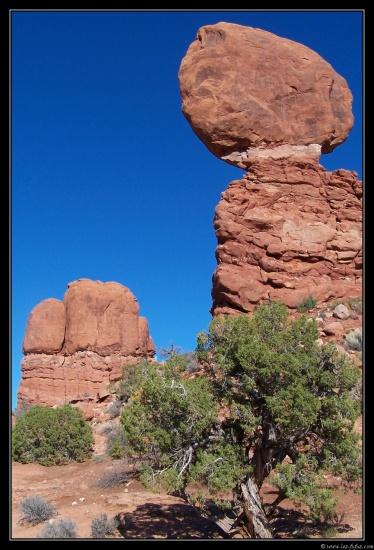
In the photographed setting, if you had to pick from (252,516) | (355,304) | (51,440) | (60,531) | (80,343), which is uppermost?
(355,304)

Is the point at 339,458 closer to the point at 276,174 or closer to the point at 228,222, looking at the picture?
the point at 228,222

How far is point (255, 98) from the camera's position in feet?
70.6

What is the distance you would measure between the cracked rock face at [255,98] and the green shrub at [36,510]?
49.4ft

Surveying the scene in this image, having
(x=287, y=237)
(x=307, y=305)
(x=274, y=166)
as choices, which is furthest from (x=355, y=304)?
(x=274, y=166)

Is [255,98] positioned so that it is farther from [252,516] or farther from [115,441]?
[252,516]

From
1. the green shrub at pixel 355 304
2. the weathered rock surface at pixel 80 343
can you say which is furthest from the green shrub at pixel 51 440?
the green shrub at pixel 355 304

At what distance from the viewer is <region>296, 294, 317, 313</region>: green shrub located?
18812 mm

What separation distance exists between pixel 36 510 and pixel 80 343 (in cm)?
1984

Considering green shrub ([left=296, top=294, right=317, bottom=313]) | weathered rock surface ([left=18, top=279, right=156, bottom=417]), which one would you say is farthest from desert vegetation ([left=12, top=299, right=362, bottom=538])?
weathered rock surface ([left=18, top=279, right=156, bottom=417])

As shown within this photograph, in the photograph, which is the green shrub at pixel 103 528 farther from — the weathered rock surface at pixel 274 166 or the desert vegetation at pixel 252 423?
the weathered rock surface at pixel 274 166

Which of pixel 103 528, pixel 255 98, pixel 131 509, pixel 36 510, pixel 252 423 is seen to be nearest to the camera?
pixel 252 423

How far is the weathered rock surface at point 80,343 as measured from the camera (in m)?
30.2

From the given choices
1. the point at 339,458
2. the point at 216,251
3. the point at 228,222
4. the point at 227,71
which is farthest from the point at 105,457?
the point at 227,71

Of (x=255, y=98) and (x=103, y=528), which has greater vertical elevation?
(x=255, y=98)
